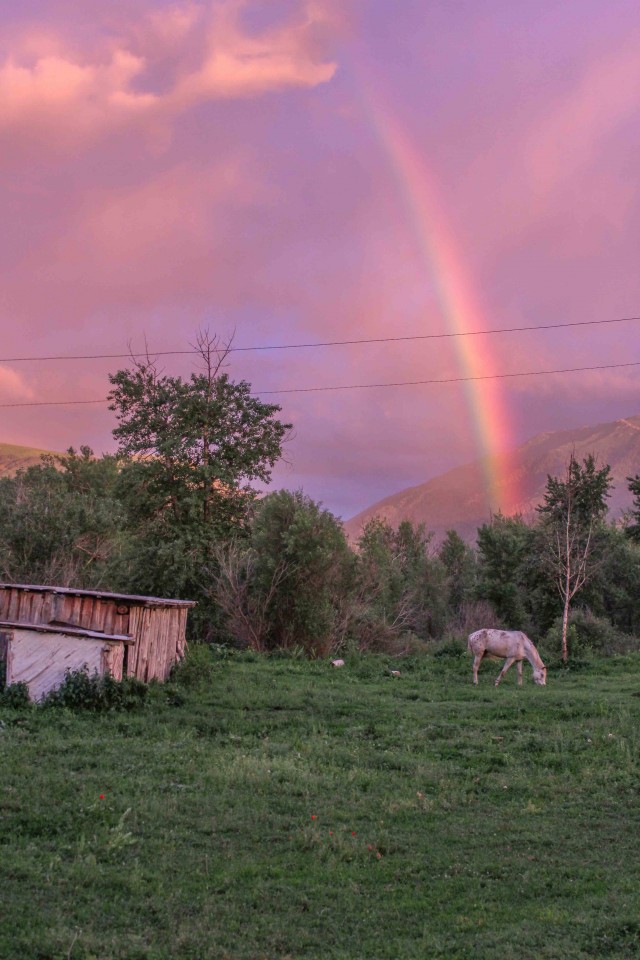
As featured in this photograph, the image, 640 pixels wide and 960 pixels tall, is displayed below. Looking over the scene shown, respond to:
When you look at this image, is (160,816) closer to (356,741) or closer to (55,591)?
(356,741)

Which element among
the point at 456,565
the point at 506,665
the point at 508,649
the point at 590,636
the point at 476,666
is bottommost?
the point at 476,666

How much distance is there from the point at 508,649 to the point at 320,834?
15.0m

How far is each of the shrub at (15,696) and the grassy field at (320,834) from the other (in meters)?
0.55

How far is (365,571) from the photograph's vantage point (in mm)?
35031

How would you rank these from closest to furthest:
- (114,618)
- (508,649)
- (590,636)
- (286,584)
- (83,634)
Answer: (83,634), (114,618), (508,649), (286,584), (590,636)

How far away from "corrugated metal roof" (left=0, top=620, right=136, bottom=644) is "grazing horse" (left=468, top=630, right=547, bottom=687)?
10733mm

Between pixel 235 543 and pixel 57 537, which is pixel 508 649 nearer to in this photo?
pixel 235 543

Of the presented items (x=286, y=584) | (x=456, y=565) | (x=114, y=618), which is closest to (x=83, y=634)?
(x=114, y=618)

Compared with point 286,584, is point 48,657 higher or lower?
lower

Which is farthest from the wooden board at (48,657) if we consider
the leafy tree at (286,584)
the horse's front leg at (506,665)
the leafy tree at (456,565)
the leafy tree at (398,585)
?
the leafy tree at (456,565)

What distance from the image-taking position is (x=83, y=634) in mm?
17812

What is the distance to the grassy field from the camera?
700 centimetres

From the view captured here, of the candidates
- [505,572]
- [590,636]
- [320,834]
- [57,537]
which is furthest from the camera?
[505,572]

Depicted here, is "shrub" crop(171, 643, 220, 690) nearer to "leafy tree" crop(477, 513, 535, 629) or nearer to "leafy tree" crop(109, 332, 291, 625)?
"leafy tree" crop(109, 332, 291, 625)
